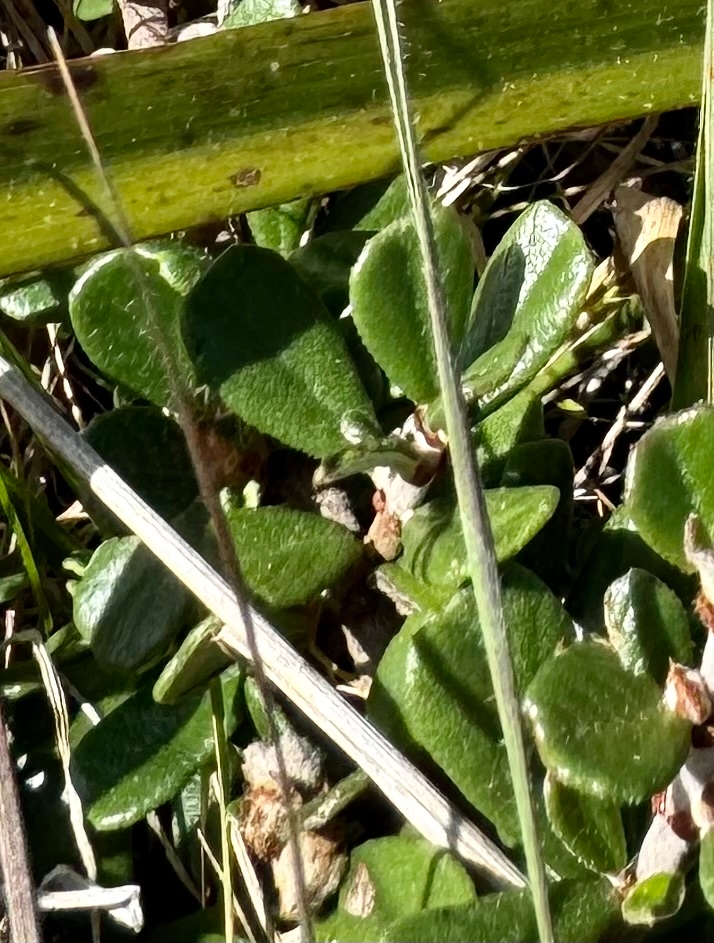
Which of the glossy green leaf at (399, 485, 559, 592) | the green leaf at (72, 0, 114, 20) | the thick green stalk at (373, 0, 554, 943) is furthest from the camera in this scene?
the green leaf at (72, 0, 114, 20)

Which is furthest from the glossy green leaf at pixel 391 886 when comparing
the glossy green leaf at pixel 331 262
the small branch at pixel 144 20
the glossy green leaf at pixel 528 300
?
the small branch at pixel 144 20

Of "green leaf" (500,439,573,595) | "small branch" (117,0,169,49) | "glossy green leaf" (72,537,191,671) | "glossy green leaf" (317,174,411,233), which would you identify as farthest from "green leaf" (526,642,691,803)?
"small branch" (117,0,169,49)

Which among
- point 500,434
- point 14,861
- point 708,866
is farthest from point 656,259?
point 14,861

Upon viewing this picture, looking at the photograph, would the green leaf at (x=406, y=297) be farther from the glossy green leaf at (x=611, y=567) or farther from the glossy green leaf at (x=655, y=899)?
the glossy green leaf at (x=655, y=899)

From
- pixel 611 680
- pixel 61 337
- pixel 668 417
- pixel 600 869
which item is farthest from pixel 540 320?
pixel 61 337

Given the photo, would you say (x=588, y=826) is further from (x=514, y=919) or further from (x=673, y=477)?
(x=673, y=477)

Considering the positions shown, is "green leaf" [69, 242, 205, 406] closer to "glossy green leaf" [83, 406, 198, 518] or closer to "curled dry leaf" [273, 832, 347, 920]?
"glossy green leaf" [83, 406, 198, 518]
